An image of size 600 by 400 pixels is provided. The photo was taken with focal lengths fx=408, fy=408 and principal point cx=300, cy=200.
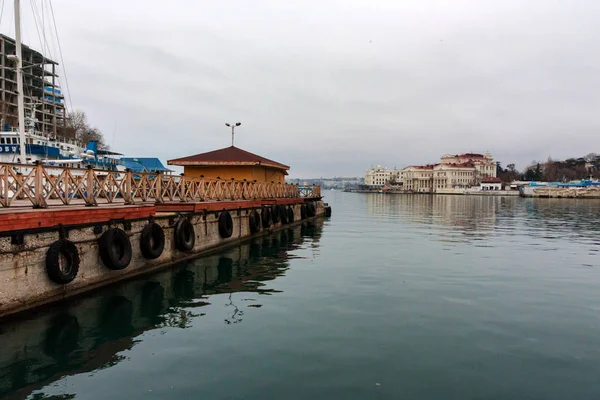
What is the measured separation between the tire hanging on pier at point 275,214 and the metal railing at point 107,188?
1.02 meters

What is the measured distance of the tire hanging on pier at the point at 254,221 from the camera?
24028mm

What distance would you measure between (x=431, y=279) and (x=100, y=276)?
35.3 feet

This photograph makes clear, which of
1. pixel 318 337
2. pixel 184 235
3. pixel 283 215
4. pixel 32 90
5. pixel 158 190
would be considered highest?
pixel 32 90

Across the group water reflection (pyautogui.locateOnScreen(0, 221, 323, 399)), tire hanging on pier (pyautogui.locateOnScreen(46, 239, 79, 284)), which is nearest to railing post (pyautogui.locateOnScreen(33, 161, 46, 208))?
tire hanging on pier (pyautogui.locateOnScreen(46, 239, 79, 284))

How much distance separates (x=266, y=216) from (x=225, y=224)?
21.2ft

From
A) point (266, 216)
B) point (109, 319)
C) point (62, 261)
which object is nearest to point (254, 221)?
point (266, 216)

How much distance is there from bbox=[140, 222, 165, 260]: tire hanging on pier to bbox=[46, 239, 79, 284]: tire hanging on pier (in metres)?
3.10

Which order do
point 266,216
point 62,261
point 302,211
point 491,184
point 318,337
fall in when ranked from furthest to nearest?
1. point 491,184
2. point 302,211
3. point 266,216
4. point 62,261
5. point 318,337

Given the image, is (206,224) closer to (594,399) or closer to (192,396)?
(192,396)

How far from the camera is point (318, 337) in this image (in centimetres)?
873

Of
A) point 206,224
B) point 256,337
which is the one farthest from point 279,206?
point 256,337

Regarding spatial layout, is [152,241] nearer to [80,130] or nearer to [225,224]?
[225,224]

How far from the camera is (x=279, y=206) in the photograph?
→ 2970 centimetres

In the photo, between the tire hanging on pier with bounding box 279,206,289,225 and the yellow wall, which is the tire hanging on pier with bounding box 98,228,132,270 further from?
the tire hanging on pier with bounding box 279,206,289,225
